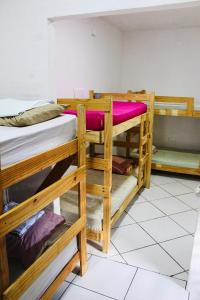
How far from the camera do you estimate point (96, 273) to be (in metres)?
1.58

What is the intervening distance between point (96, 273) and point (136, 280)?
0.25 meters

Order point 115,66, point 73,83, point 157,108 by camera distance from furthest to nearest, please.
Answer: point 115,66 → point 157,108 → point 73,83

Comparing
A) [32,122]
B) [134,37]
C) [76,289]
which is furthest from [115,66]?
[76,289]

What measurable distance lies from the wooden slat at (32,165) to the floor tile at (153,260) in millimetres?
921

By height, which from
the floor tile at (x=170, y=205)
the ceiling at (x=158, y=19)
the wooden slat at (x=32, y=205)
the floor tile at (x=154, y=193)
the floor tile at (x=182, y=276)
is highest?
the ceiling at (x=158, y=19)

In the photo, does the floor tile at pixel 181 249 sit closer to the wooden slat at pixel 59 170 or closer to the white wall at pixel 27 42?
the wooden slat at pixel 59 170

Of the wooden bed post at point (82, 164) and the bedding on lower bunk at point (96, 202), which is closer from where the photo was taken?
the wooden bed post at point (82, 164)

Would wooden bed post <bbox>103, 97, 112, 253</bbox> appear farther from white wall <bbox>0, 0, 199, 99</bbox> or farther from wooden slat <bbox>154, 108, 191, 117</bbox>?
wooden slat <bbox>154, 108, 191, 117</bbox>

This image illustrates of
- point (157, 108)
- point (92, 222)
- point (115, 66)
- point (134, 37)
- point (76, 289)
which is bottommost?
point (76, 289)

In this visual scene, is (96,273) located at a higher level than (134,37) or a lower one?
lower

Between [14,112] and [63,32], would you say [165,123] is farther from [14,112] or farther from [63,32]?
[14,112]

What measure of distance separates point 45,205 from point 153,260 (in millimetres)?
994

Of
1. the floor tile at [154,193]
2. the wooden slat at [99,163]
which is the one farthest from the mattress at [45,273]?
the floor tile at [154,193]

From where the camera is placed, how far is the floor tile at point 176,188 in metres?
2.81
